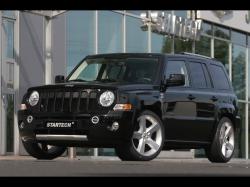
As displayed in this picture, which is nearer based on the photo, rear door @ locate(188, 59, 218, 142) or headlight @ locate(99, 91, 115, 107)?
headlight @ locate(99, 91, 115, 107)

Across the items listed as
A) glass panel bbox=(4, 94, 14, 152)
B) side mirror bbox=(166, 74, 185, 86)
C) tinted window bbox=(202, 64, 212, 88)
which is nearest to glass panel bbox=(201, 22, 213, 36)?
glass panel bbox=(4, 94, 14, 152)

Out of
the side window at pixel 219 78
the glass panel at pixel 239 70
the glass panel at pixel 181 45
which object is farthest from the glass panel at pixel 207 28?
the side window at pixel 219 78

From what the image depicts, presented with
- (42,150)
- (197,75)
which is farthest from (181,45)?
(42,150)

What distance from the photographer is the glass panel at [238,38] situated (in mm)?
33231

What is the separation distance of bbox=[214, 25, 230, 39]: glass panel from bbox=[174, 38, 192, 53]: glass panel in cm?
264

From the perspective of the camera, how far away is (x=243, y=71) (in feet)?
111

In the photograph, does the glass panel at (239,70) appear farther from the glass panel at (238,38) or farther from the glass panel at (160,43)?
the glass panel at (160,43)

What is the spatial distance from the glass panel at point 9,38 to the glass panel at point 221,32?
38.4 feet

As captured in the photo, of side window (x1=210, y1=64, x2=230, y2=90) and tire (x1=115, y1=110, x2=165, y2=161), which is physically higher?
side window (x1=210, y1=64, x2=230, y2=90)

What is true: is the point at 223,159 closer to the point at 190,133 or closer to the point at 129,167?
the point at 190,133

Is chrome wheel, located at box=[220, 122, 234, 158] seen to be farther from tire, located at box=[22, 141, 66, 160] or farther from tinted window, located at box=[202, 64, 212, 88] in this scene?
tire, located at box=[22, 141, 66, 160]

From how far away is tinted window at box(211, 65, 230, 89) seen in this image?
13.9 meters

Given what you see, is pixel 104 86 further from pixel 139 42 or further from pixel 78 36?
pixel 139 42

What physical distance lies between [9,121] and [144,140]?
33.3 ft
